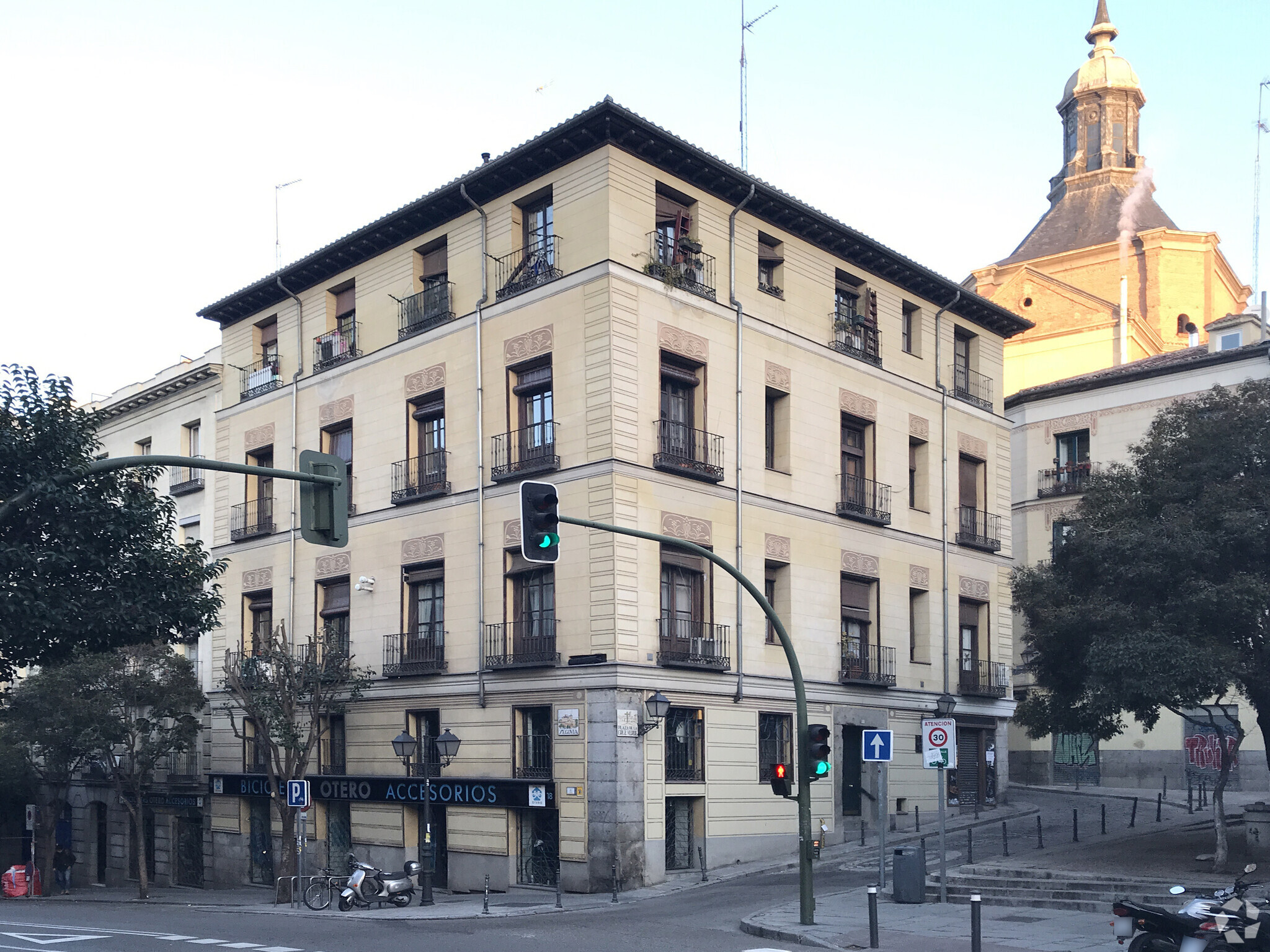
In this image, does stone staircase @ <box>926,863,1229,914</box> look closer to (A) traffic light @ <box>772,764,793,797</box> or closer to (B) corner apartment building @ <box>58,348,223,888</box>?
(A) traffic light @ <box>772,764,793,797</box>

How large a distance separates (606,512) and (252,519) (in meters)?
14.7

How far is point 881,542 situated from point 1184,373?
16357 mm

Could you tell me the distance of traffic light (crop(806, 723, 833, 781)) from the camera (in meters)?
20.8

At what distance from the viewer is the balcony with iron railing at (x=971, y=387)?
1550 inches

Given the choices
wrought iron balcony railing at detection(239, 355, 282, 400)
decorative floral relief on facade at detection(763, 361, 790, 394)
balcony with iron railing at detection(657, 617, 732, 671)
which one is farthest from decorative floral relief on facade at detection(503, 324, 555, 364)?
wrought iron balcony railing at detection(239, 355, 282, 400)

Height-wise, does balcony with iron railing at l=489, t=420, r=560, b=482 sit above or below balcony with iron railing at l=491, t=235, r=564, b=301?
below

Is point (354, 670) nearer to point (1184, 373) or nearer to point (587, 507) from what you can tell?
point (587, 507)

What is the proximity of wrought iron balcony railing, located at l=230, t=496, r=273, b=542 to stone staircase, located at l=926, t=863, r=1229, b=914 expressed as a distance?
21144 millimetres

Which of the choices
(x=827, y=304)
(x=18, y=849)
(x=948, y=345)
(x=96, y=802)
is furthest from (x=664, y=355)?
(x=18, y=849)

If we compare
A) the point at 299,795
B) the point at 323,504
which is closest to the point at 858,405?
the point at 299,795

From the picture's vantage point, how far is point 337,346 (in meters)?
36.5

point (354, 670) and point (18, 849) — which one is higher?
point (354, 670)

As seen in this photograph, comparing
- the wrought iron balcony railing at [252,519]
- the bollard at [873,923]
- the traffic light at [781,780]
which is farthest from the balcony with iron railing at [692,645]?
the wrought iron balcony railing at [252,519]

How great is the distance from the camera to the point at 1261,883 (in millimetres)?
22297
